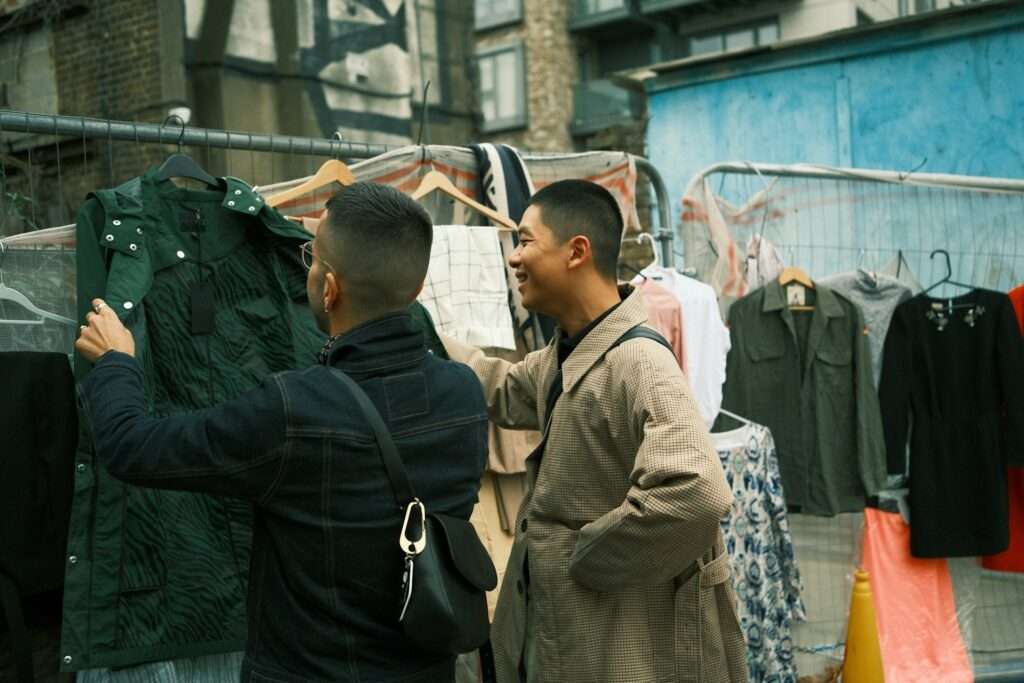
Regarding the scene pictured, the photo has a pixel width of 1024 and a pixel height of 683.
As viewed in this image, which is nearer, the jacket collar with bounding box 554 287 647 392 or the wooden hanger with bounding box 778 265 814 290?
the jacket collar with bounding box 554 287 647 392

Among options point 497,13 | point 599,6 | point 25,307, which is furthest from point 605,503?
point 599,6

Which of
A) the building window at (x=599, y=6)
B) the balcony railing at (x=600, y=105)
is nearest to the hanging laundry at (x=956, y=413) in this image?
the balcony railing at (x=600, y=105)

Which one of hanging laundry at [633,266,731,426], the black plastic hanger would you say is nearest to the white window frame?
the black plastic hanger

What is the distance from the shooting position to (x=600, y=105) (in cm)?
2578

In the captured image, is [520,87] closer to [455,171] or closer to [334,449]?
[455,171]

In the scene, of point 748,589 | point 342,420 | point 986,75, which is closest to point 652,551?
point 342,420

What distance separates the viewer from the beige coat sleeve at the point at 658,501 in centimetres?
242

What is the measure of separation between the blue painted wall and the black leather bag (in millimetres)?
8904

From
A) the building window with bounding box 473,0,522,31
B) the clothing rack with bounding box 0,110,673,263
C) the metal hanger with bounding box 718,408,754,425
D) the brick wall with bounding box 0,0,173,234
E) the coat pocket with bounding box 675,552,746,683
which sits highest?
the building window with bounding box 473,0,522,31

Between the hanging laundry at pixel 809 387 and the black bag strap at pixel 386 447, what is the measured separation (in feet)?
10.7

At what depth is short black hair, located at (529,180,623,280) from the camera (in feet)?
9.45

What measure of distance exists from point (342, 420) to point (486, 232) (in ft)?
5.64

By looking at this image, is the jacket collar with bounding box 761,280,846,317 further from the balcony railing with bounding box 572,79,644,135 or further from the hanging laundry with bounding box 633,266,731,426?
the balcony railing with bounding box 572,79,644,135

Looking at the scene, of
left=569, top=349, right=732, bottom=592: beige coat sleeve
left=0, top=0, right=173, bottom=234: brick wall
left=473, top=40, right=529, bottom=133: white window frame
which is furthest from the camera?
left=473, top=40, right=529, bottom=133: white window frame
